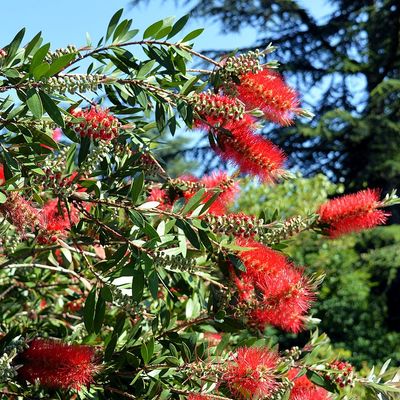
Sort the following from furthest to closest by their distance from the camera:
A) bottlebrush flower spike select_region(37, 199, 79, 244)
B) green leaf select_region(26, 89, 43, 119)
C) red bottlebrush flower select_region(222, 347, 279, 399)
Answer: bottlebrush flower spike select_region(37, 199, 79, 244) → red bottlebrush flower select_region(222, 347, 279, 399) → green leaf select_region(26, 89, 43, 119)

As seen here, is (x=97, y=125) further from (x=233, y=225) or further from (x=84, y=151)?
(x=233, y=225)

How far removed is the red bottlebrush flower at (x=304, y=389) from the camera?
1.34 m

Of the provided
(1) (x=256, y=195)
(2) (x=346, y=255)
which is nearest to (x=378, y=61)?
(2) (x=346, y=255)

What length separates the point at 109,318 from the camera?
1881 millimetres

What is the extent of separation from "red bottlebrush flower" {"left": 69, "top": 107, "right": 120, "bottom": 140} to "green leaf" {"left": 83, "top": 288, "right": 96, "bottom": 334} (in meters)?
0.31

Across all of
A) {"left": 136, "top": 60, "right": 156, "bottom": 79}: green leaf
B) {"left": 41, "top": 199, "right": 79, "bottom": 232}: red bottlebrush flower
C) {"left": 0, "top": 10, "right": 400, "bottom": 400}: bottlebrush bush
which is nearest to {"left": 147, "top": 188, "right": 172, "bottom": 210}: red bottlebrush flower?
{"left": 0, "top": 10, "right": 400, "bottom": 400}: bottlebrush bush

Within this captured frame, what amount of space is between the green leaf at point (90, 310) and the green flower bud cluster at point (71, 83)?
0.41 meters

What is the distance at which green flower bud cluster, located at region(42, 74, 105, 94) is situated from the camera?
118 cm

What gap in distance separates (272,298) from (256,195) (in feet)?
14.8

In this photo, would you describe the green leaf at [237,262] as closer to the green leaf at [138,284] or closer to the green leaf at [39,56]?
the green leaf at [138,284]

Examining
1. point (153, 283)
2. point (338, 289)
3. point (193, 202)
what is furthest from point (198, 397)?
point (338, 289)

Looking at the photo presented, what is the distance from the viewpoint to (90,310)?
1367 millimetres

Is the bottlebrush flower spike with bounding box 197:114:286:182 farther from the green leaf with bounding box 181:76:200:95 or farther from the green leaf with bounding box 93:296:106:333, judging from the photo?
the green leaf with bounding box 93:296:106:333

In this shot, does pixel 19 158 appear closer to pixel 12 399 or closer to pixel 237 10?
pixel 12 399
